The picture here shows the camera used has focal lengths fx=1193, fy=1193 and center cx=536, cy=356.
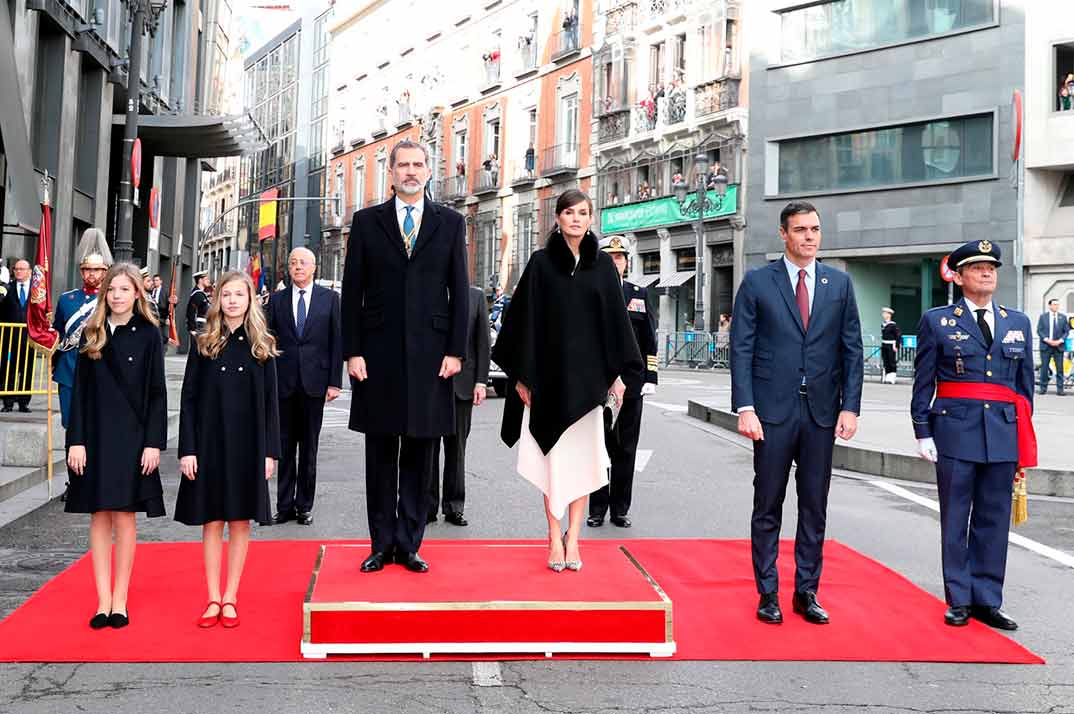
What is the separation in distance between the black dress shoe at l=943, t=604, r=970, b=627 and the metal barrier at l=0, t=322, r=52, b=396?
800 centimetres

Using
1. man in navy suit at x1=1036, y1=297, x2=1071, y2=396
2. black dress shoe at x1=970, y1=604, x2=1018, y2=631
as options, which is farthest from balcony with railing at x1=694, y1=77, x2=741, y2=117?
black dress shoe at x1=970, y1=604, x2=1018, y2=631

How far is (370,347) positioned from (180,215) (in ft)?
114

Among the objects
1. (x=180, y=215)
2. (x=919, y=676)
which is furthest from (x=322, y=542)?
(x=180, y=215)

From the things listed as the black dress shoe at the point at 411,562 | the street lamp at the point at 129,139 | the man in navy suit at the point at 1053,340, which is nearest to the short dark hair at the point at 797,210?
the black dress shoe at the point at 411,562

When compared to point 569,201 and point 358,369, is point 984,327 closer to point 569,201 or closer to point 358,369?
point 569,201

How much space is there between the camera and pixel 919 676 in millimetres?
4805

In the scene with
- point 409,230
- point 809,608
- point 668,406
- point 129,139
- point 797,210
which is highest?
point 129,139

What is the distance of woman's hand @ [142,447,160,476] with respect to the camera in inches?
210

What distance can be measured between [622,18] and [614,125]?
388cm

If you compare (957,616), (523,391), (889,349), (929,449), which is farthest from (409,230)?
(889,349)

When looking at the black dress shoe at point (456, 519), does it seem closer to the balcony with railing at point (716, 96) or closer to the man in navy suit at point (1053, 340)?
the man in navy suit at point (1053, 340)

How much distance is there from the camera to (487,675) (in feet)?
15.5

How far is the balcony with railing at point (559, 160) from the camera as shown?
46625mm

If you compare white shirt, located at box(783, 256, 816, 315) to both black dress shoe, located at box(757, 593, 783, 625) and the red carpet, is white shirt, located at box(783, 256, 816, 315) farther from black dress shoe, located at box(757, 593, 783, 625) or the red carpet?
the red carpet
